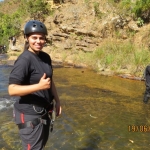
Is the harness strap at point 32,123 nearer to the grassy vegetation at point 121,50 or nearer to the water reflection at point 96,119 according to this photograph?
the water reflection at point 96,119

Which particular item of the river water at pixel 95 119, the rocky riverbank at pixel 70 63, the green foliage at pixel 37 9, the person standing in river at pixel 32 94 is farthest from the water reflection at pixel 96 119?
the green foliage at pixel 37 9

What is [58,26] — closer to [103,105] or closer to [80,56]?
[80,56]

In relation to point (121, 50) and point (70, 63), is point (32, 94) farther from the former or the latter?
point (70, 63)

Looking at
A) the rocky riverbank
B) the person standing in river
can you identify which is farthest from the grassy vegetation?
the person standing in river

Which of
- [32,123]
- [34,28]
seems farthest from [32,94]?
[34,28]

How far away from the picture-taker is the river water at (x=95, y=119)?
436cm

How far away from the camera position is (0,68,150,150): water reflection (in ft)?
14.3

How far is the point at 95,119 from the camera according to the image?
5.67 metres

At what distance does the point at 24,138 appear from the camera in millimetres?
2420

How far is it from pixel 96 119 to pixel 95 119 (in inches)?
1.0

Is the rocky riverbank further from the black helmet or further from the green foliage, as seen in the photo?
the black helmet

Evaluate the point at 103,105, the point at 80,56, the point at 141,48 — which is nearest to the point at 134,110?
the point at 103,105

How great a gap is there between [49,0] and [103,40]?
892cm

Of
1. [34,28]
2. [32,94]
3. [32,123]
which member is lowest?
[32,123]
